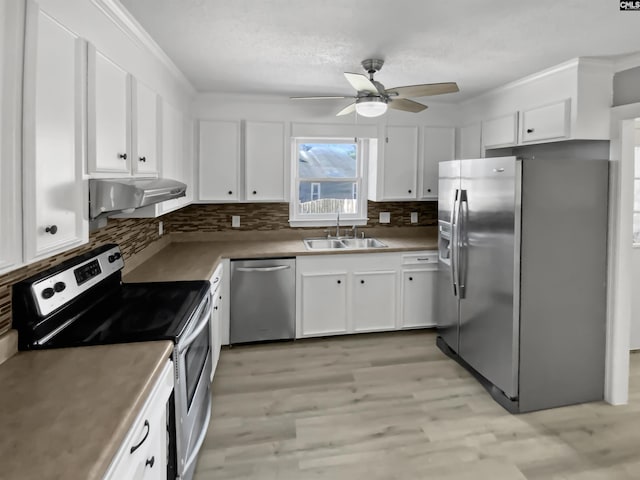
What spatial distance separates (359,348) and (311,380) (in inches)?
28.6

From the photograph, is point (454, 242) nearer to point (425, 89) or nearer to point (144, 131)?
point (425, 89)

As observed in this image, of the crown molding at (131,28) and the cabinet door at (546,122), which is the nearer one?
the crown molding at (131,28)

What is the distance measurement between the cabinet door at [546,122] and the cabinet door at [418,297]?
1.47 metres

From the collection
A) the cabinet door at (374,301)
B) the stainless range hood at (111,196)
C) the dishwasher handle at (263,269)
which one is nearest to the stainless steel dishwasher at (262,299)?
the dishwasher handle at (263,269)

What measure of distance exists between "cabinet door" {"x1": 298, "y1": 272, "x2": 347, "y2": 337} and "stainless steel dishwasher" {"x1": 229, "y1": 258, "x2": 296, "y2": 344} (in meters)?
0.12

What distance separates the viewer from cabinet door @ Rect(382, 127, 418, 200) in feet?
13.4

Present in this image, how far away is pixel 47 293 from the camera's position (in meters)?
1.58

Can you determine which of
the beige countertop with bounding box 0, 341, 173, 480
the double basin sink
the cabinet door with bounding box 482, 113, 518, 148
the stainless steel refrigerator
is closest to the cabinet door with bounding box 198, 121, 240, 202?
the double basin sink

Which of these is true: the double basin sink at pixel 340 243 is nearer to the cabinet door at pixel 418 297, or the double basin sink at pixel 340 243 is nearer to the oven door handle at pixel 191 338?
the cabinet door at pixel 418 297

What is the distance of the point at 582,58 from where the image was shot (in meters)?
2.64

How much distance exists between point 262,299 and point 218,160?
1363 mm


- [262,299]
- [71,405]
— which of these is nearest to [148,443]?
[71,405]

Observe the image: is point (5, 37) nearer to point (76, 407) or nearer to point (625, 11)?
point (76, 407)

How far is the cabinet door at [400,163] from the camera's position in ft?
13.4
